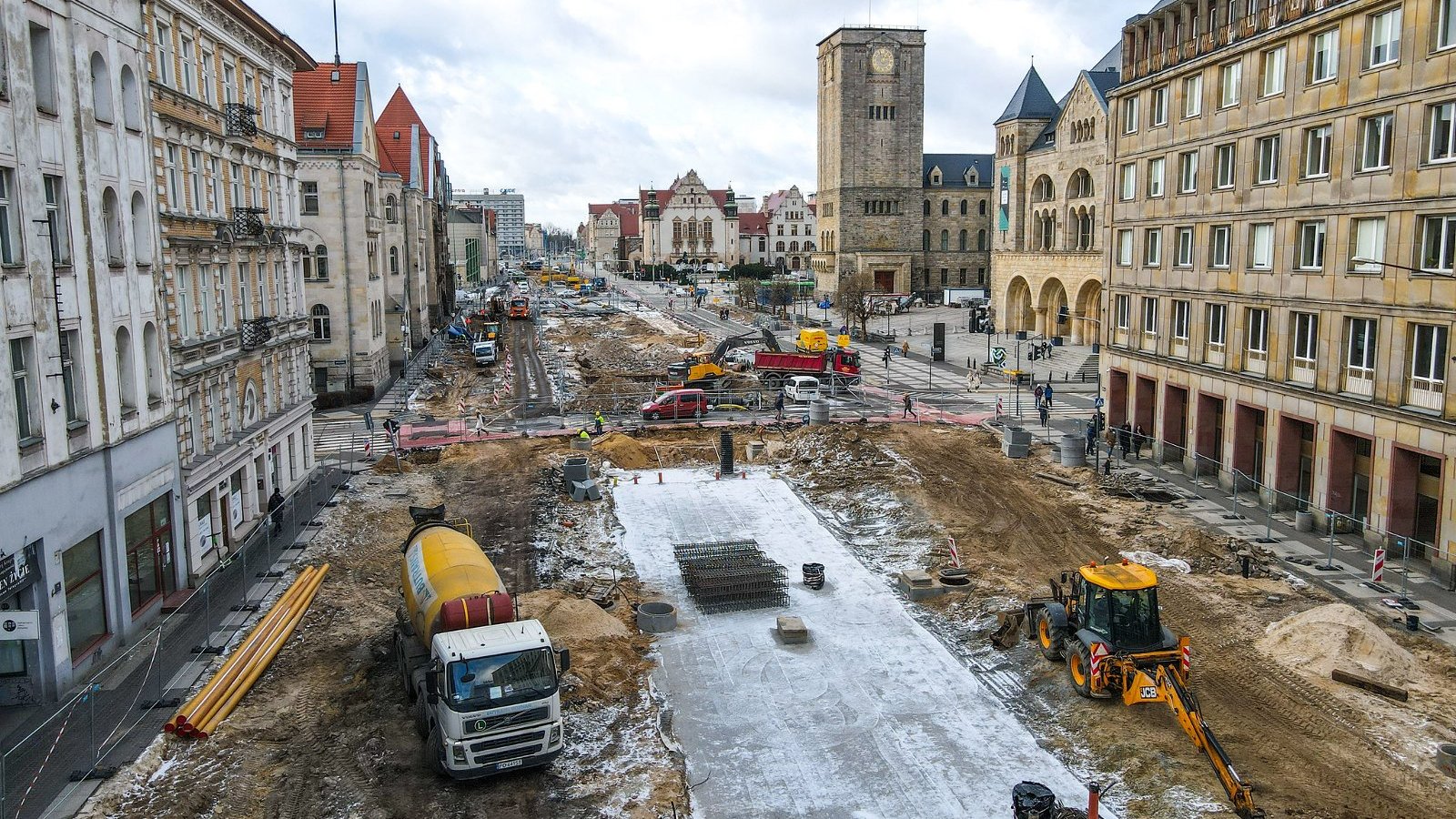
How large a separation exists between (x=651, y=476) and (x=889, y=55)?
84953 mm

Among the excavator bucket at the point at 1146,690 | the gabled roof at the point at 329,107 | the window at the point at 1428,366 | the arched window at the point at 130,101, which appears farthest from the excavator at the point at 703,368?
the excavator bucket at the point at 1146,690

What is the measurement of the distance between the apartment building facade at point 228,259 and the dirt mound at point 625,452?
10619 mm

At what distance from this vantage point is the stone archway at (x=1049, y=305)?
81062mm

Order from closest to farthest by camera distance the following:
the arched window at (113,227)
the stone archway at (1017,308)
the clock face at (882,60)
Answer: the arched window at (113,227) < the stone archway at (1017,308) < the clock face at (882,60)

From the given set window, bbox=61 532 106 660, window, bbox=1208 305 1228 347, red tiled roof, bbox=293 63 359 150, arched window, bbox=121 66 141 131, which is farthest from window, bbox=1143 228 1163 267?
red tiled roof, bbox=293 63 359 150

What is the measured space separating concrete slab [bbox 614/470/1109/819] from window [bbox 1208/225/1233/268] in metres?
17.7

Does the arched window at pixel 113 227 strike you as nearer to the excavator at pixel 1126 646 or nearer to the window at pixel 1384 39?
the excavator at pixel 1126 646

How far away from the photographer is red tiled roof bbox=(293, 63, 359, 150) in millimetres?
53125

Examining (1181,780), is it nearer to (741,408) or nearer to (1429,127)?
(1429,127)

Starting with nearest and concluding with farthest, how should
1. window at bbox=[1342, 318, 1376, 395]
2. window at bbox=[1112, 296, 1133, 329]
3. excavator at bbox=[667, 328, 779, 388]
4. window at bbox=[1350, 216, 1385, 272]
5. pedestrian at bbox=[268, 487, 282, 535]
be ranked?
window at bbox=[1350, 216, 1385, 272] → window at bbox=[1342, 318, 1376, 395] → pedestrian at bbox=[268, 487, 282, 535] → window at bbox=[1112, 296, 1133, 329] → excavator at bbox=[667, 328, 779, 388]

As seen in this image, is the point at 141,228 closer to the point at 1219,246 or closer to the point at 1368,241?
the point at 1368,241

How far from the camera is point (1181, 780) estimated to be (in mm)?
15547

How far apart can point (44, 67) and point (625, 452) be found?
2396 cm

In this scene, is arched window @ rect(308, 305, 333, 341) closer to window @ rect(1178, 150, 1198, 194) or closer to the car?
the car
